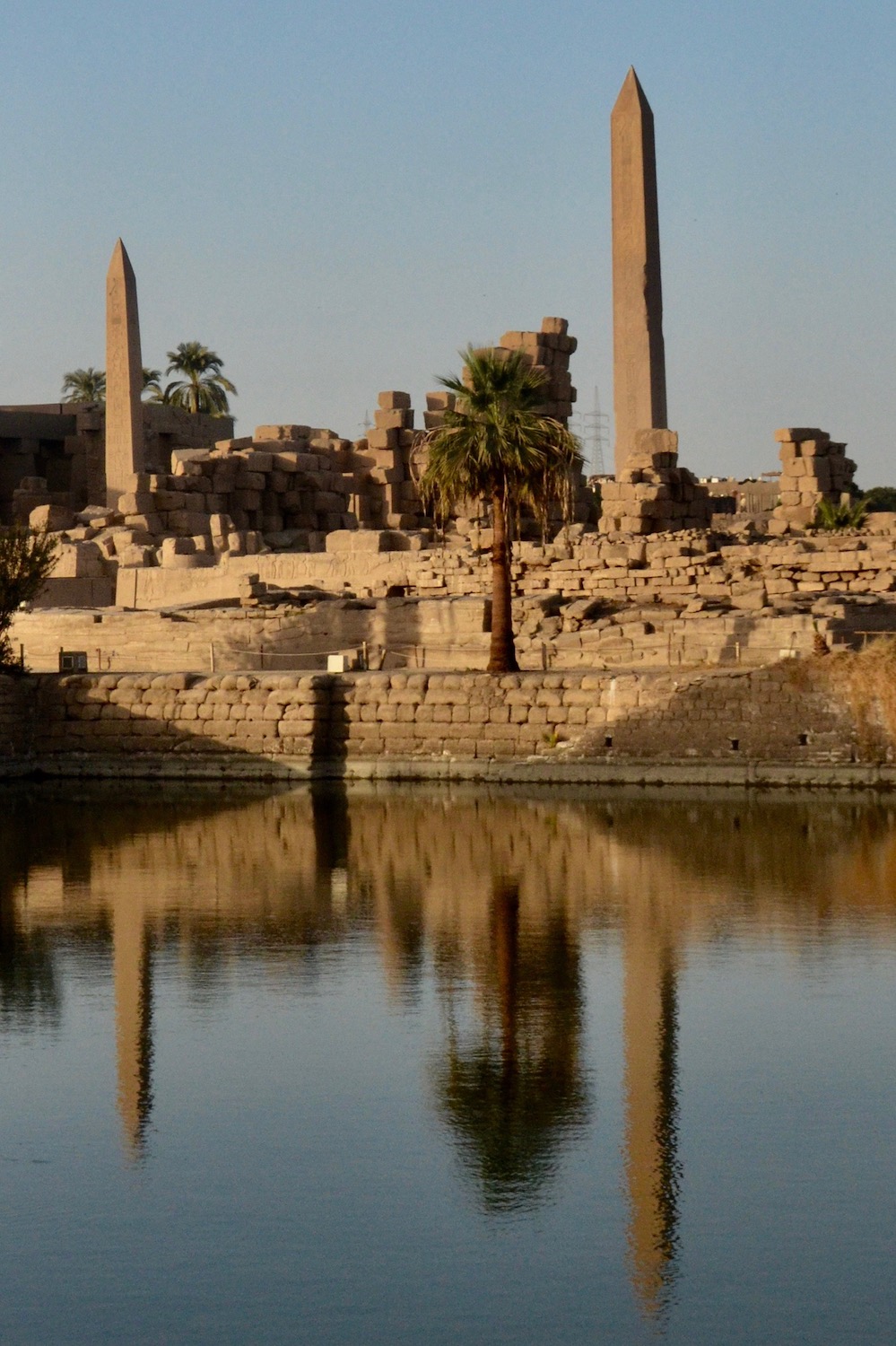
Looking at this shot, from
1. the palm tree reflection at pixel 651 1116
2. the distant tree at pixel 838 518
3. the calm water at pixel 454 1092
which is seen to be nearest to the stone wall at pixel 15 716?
the calm water at pixel 454 1092

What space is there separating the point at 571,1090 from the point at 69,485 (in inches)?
1409

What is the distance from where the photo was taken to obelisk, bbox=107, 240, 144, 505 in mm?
37688

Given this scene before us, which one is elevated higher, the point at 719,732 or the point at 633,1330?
the point at 719,732

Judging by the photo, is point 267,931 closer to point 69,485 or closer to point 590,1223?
point 590,1223

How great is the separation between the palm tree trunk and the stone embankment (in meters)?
0.53

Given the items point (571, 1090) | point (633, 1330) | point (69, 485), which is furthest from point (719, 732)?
point (69, 485)

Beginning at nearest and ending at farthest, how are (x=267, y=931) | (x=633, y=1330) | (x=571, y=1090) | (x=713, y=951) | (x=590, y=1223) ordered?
1. (x=633, y=1330)
2. (x=590, y=1223)
3. (x=571, y=1090)
4. (x=713, y=951)
5. (x=267, y=931)

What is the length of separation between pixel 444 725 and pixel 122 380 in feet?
56.7

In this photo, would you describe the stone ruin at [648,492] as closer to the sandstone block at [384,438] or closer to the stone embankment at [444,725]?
the sandstone block at [384,438]

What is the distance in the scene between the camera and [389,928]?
14453 mm

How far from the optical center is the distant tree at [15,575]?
25.8 meters

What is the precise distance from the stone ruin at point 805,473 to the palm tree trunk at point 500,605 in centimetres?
854

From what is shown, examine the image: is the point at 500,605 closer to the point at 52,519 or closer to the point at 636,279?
the point at 636,279

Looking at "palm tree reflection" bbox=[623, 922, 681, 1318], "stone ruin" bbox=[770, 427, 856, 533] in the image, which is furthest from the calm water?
"stone ruin" bbox=[770, 427, 856, 533]
